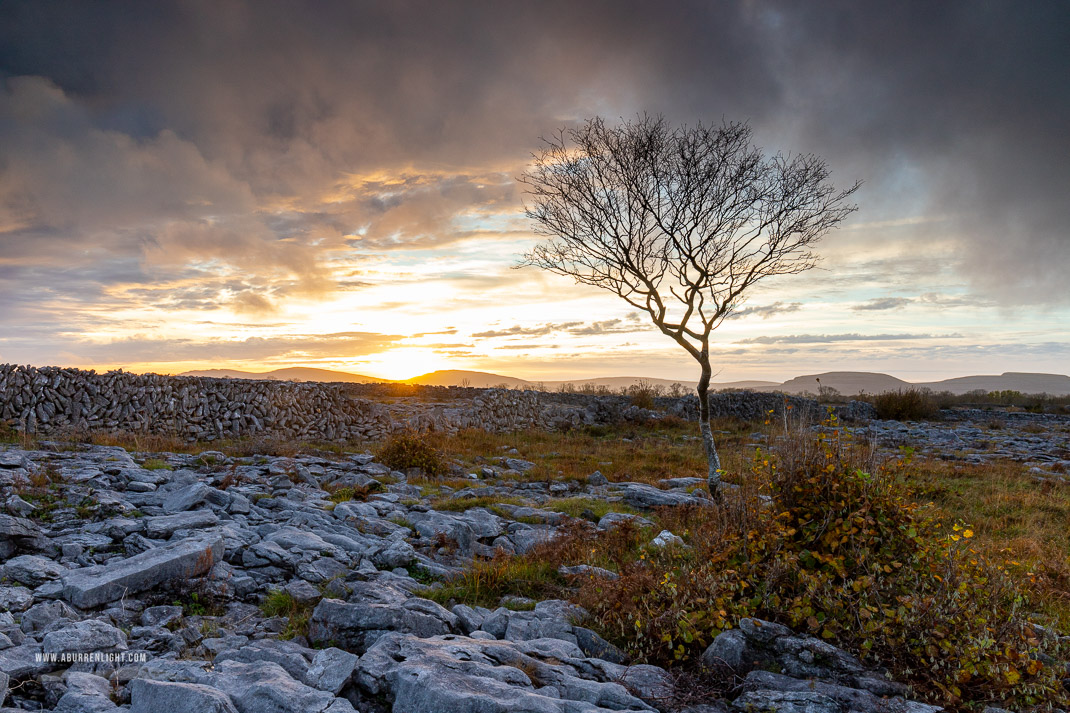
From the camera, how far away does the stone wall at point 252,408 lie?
15.9 m

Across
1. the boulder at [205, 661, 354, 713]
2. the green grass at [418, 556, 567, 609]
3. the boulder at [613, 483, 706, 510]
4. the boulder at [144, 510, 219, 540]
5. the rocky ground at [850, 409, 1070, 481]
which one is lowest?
the green grass at [418, 556, 567, 609]

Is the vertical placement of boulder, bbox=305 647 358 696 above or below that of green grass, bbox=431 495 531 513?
above

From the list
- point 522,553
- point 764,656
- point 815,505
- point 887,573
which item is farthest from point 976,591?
point 522,553

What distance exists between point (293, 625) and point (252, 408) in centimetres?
1564

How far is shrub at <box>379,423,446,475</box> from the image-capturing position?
1434 centimetres

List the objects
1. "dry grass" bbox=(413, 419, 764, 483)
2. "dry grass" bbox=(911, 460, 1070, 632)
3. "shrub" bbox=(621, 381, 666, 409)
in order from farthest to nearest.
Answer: "shrub" bbox=(621, 381, 666, 409)
"dry grass" bbox=(413, 419, 764, 483)
"dry grass" bbox=(911, 460, 1070, 632)

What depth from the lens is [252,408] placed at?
756 inches

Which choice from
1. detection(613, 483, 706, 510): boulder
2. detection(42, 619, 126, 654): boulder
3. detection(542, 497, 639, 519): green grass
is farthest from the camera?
detection(613, 483, 706, 510): boulder

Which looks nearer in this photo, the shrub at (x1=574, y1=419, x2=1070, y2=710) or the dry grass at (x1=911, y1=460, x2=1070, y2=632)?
the shrub at (x1=574, y1=419, x2=1070, y2=710)

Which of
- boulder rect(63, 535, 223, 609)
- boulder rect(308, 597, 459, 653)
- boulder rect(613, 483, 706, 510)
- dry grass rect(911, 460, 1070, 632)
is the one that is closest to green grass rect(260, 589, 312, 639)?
boulder rect(308, 597, 459, 653)

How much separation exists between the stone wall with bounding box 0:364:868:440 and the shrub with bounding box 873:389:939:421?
1351 cm

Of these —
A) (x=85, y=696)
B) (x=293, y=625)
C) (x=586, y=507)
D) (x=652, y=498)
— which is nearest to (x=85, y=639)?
(x=85, y=696)

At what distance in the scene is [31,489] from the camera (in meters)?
8.41

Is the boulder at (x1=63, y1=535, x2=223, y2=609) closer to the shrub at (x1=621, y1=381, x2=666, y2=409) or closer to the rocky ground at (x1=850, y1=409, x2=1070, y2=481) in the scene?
the rocky ground at (x1=850, y1=409, x2=1070, y2=481)
